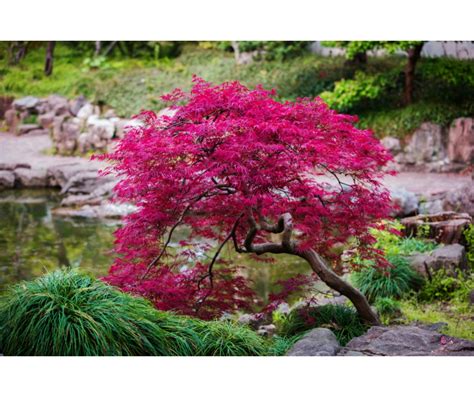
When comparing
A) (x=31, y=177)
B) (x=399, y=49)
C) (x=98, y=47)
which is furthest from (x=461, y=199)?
(x=31, y=177)

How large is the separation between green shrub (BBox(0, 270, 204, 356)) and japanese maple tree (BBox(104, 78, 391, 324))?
0.36 metres

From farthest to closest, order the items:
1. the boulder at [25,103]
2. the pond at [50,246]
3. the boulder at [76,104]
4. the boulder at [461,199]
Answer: the boulder at [76,104] < the boulder at [25,103] < the boulder at [461,199] < the pond at [50,246]

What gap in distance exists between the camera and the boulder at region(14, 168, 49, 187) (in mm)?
5648

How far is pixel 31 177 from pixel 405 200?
3474 mm

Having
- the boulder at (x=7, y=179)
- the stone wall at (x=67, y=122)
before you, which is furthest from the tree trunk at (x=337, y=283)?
the boulder at (x=7, y=179)

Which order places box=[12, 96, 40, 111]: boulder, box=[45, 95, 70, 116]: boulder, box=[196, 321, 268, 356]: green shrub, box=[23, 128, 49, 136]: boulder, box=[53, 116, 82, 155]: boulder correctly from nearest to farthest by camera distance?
box=[196, 321, 268, 356]: green shrub, box=[12, 96, 40, 111]: boulder, box=[23, 128, 49, 136]: boulder, box=[45, 95, 70, 116]: boulder, box=[53, 116, 82, 155]: boulder

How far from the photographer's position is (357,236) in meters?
4.79

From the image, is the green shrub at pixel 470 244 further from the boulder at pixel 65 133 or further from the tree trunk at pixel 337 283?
the boulder at pixel 65 133

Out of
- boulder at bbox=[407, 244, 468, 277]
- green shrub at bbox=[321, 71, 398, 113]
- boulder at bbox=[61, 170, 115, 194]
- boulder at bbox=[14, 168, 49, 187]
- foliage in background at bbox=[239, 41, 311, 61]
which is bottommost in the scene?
boulder at bbox=[407, 244, 468, 277]

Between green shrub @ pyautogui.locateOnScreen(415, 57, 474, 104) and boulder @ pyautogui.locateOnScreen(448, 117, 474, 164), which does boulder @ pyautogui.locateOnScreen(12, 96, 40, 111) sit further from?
boulder @ pyautogui.locateOnScreen(448, 117, 474, 164)

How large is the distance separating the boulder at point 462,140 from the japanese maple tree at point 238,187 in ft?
4.60

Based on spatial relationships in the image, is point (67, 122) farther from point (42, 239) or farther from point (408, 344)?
point (408, 344)

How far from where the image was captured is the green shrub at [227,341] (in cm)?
433

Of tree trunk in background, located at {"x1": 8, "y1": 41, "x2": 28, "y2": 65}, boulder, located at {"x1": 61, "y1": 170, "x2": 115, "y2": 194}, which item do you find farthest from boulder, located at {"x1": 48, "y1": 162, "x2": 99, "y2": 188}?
tree trunk in background, located at {"x1": 8, "y1": 41, "x2": 28, "y2": 65}
